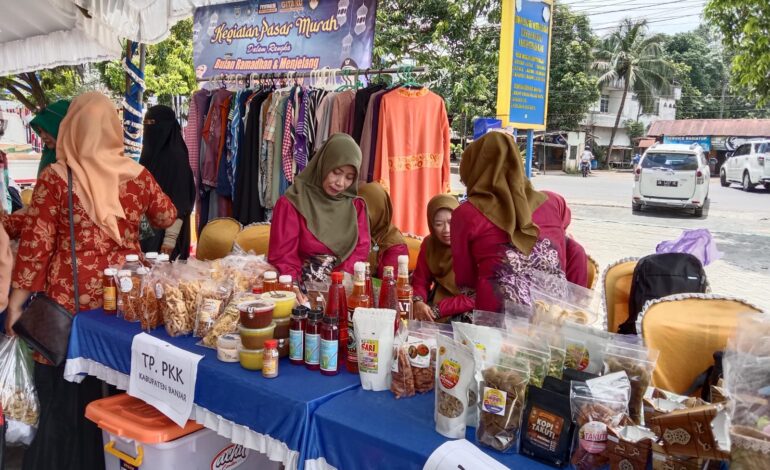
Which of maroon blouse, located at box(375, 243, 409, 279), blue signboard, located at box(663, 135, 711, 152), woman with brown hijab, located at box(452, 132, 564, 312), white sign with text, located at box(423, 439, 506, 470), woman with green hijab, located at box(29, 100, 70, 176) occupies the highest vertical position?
blue signboard, located at box(663, 135, 711, 152)

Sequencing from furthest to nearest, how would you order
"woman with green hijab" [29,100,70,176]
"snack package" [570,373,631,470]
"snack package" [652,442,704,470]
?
"woman with green hijab" [29,100,70,176] < "snack package" [570,373,631,470] < "snack package" [652,442,704,470]

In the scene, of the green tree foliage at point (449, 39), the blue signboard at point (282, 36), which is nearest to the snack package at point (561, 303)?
the blue signboard at point (282, 36)

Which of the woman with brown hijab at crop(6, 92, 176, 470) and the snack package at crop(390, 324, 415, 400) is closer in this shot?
the snack package at crop(390, 324, 415, 400)

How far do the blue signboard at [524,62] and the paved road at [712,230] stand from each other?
3.13 m

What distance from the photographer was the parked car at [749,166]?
673 inches

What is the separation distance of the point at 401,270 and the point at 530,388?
2.28 feet

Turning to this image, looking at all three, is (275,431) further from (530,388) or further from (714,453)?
(714,453)

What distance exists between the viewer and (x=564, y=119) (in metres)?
26.5

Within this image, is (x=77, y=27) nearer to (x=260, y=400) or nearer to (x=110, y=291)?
(x=110, y=291)

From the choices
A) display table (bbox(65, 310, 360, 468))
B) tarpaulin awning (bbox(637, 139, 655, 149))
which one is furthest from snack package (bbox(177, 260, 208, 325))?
tarpaulin awning (bbox(637, 139, 655, 149))

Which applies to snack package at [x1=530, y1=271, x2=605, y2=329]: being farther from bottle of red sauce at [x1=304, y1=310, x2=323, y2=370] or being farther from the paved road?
the paved road

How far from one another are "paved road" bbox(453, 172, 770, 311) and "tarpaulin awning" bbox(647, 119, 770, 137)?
14.7 meters

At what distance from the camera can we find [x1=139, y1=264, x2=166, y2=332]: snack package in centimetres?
216

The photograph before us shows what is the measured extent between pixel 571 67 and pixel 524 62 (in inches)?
822
